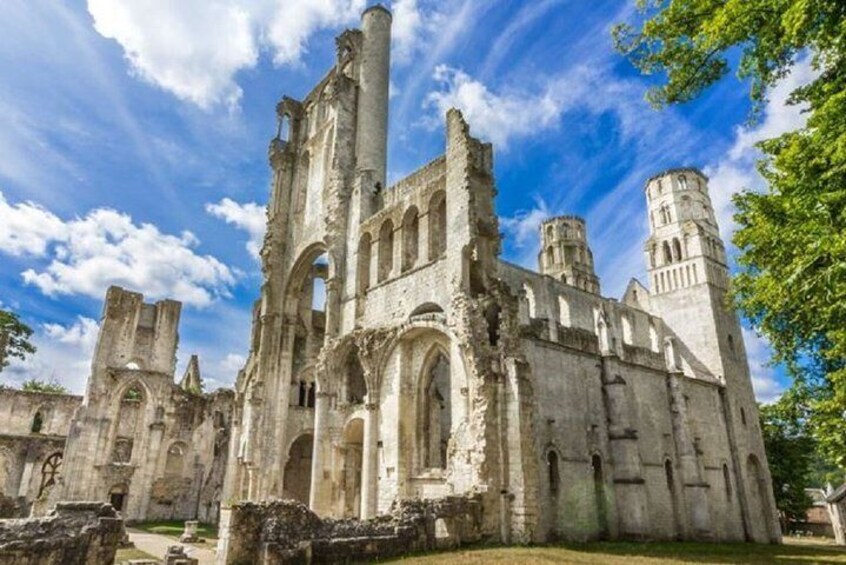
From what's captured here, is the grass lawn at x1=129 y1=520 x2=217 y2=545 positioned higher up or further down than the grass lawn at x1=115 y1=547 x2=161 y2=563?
further down

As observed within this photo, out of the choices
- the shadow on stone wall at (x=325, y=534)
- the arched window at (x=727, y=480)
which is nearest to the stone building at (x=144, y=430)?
the shadow on stone wall at (x=325, y=534)

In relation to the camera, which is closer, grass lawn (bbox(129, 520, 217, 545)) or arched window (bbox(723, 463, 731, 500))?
grass lawn (bbox(129, 520, 217, 545))

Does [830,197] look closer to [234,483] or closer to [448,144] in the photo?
[448,144]

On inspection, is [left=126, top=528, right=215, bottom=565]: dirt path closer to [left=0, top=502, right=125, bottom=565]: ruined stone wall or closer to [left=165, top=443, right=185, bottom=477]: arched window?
[left=0, top=502, right=125, bottom=565]: ruined stone wall

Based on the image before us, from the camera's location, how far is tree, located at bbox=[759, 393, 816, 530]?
33.7 metres

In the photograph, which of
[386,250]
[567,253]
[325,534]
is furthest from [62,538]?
[567,253]

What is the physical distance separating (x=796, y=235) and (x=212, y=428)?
32.5 meters

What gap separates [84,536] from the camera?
10602mm

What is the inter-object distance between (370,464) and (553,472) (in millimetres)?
6373

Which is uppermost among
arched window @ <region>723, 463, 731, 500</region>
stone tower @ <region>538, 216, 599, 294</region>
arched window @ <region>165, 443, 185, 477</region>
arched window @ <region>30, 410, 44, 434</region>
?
stone tower @ <region>538, 216, 599, 294</region>

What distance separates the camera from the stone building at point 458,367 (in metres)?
16.4

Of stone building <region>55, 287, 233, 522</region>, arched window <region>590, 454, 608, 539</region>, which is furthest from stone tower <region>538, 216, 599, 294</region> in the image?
stone building <region>55, 287, 233, 522</region>

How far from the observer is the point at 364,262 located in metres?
23.1

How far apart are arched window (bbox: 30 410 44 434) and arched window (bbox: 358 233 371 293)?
87.9 feet
